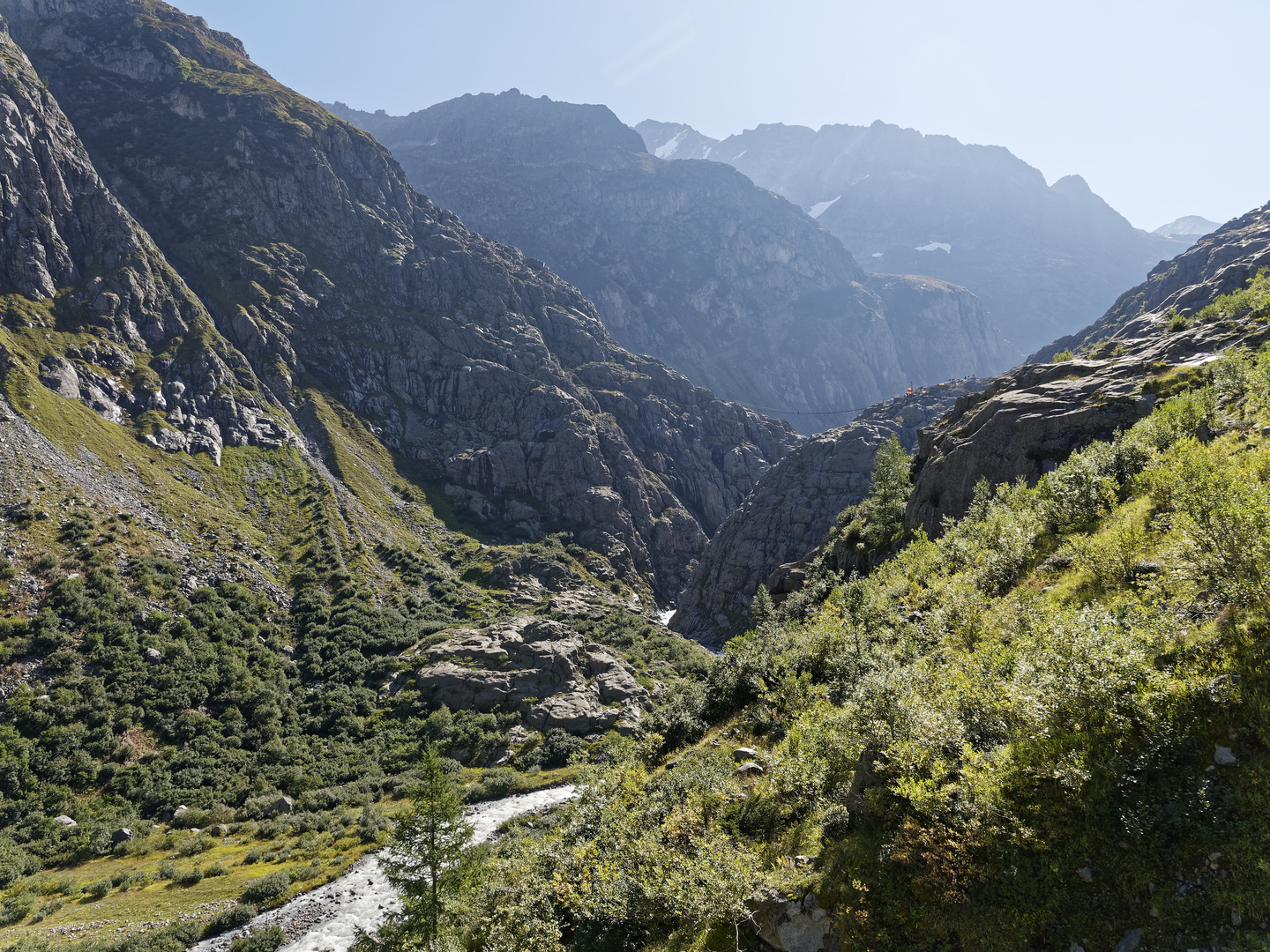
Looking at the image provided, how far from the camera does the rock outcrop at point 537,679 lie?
92.4 metres

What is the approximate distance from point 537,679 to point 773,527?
92855mm

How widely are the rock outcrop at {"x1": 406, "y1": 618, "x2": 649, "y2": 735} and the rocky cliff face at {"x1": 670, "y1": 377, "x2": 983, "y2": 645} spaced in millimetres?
51359

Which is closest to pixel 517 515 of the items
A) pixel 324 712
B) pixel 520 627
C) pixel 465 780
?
pixel 520 627

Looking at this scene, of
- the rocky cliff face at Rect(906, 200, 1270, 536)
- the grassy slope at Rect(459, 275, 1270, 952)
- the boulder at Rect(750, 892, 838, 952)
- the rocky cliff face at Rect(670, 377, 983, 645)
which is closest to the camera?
the grassy slope at Rect(459, 275, 1270, 952)

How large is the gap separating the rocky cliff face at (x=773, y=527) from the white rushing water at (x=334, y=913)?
338 ft

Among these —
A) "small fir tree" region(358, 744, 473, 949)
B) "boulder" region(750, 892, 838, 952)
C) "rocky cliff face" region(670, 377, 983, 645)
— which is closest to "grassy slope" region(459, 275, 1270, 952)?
"boulder" region(750, 892, 838, 952)

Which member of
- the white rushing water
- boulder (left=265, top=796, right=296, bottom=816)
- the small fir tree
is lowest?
the white rushing water

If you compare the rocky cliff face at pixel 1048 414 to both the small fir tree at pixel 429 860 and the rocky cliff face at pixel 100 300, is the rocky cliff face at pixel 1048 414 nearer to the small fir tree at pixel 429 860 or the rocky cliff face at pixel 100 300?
the small fir tree at pixel 429 860

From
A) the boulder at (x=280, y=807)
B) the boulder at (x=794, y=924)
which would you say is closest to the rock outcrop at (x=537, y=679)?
the boulder at (x=280, y=807)

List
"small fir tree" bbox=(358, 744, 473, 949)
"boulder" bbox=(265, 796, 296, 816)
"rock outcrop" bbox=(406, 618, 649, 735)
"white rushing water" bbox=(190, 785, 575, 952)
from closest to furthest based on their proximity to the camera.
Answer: "small fir tree" bbox=(358, 744, 473, 949) < "white rushing water" bbox=(190, 785, 575, 952) < "boulder" bbox=(265, 796, 296, 816) < "rock outcrop" bbox=(406, 618, 649, 735)

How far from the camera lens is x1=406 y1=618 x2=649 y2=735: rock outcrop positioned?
92375mm

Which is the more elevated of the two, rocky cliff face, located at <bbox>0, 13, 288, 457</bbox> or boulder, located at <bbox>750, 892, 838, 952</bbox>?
rocky cliff face, located at <bbox>0, 13, 288, 457</bbox>

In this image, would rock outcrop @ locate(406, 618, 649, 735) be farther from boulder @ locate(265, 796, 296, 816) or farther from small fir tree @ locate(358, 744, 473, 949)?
small fir tree @ locate(358, 744, 473, 949)

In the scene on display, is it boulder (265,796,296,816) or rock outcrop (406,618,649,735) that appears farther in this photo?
rock outcrop (406,618,649,735)
